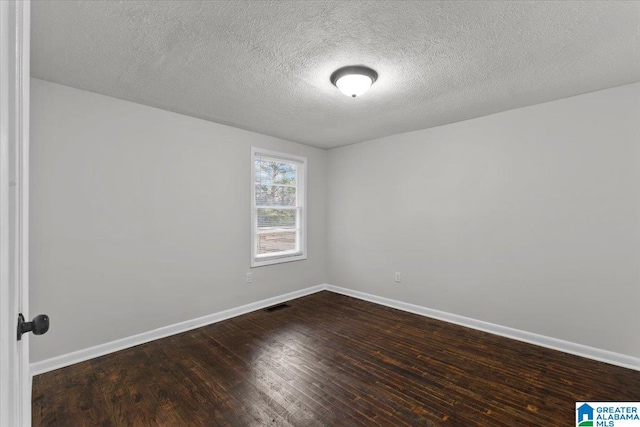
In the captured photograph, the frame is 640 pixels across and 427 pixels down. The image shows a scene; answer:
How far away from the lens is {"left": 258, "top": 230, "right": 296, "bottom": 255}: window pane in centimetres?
429

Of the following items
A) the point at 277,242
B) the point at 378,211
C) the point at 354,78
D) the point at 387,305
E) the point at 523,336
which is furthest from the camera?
the point at 277,242

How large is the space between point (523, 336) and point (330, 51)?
3.41m

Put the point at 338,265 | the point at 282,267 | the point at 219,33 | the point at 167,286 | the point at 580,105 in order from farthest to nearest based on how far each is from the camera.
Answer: the point at 338,265 < the point at 282,267 < the point at 167,286 < the point at 580,105 < the point at 219,33

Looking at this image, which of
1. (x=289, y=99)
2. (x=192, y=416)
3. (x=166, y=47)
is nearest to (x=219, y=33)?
(x=166, y=47)

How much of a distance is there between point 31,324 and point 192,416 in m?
1.58

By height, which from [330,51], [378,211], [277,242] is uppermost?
[330,51]

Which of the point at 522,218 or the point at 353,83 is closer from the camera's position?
the point at 353,83

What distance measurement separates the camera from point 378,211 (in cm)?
440

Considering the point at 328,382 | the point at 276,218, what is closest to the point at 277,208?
the point at 276,218

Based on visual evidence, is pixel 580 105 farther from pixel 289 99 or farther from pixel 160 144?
pixel 160 144

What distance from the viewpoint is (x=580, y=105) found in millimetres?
2787

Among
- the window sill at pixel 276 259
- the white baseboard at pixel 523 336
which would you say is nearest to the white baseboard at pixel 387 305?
the white baseboard at pixel 523 336

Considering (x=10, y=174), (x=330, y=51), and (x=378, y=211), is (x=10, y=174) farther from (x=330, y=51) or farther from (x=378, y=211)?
(x=378, y=211)

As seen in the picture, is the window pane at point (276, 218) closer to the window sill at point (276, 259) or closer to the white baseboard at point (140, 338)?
the window sill at point (276, 259)
